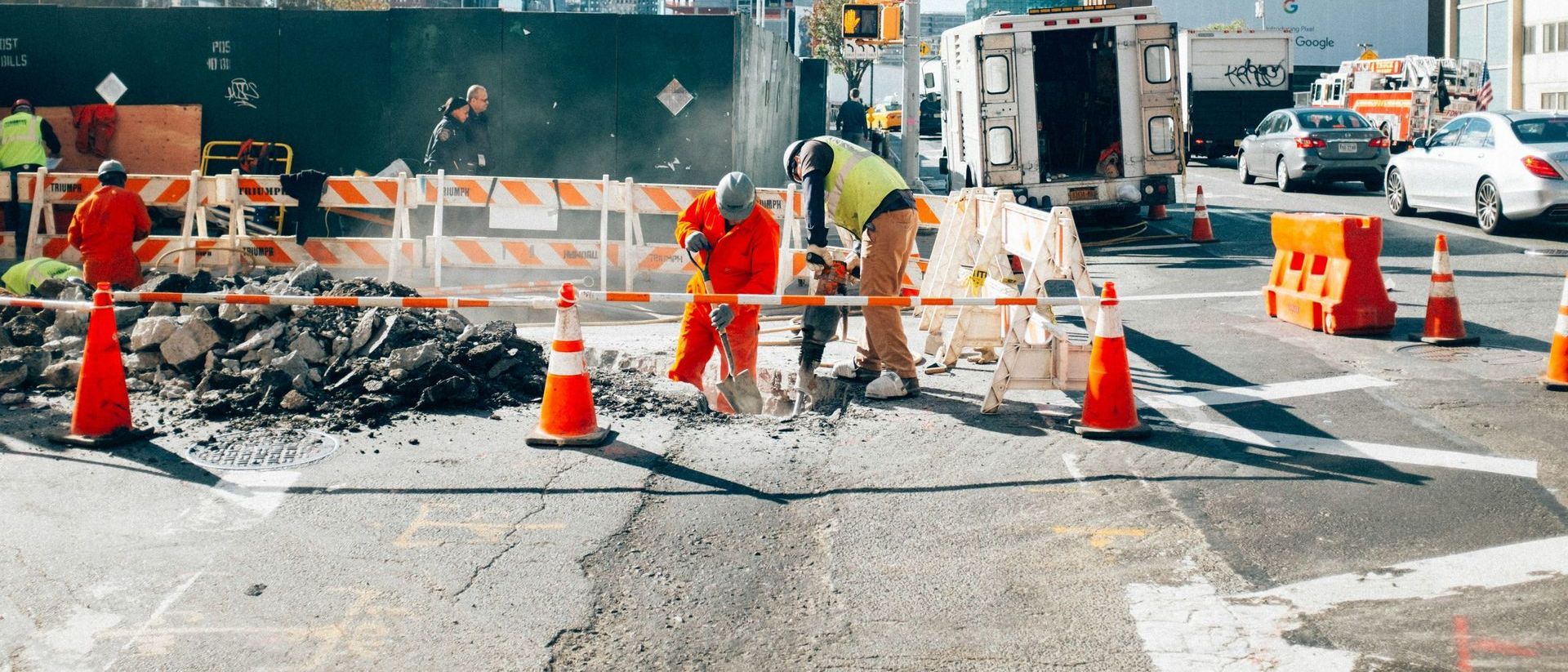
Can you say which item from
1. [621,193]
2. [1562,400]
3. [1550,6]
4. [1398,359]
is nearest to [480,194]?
[621,193]

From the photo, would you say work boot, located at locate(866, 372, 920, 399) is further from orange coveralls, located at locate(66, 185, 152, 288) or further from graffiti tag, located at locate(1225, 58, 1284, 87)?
graffiti tag, located at locate(1225, 58, 1284, 87)

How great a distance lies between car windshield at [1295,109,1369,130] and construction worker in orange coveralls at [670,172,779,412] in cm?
1855

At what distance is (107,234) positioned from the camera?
12039mm

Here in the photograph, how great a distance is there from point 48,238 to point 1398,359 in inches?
515

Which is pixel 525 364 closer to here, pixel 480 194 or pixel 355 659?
pixel 355 659

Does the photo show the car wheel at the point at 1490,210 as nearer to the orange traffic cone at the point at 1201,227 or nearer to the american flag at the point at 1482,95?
the orange traffic cone at the point at 1201,227

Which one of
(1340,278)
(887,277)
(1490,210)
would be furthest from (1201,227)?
(887,277)

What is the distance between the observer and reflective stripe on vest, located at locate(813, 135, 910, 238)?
8.78 metres

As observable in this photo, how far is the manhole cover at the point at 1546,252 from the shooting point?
14.8 meters

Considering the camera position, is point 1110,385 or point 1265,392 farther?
point 1265,392

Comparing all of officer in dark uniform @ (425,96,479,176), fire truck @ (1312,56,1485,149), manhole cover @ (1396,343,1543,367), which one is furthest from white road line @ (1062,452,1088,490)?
fire truck @ (1312,56,1485,149)

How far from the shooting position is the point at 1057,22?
17.2 meters

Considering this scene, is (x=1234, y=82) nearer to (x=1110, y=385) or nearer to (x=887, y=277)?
(x=887, y=277)

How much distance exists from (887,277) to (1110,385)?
6.25 feet
